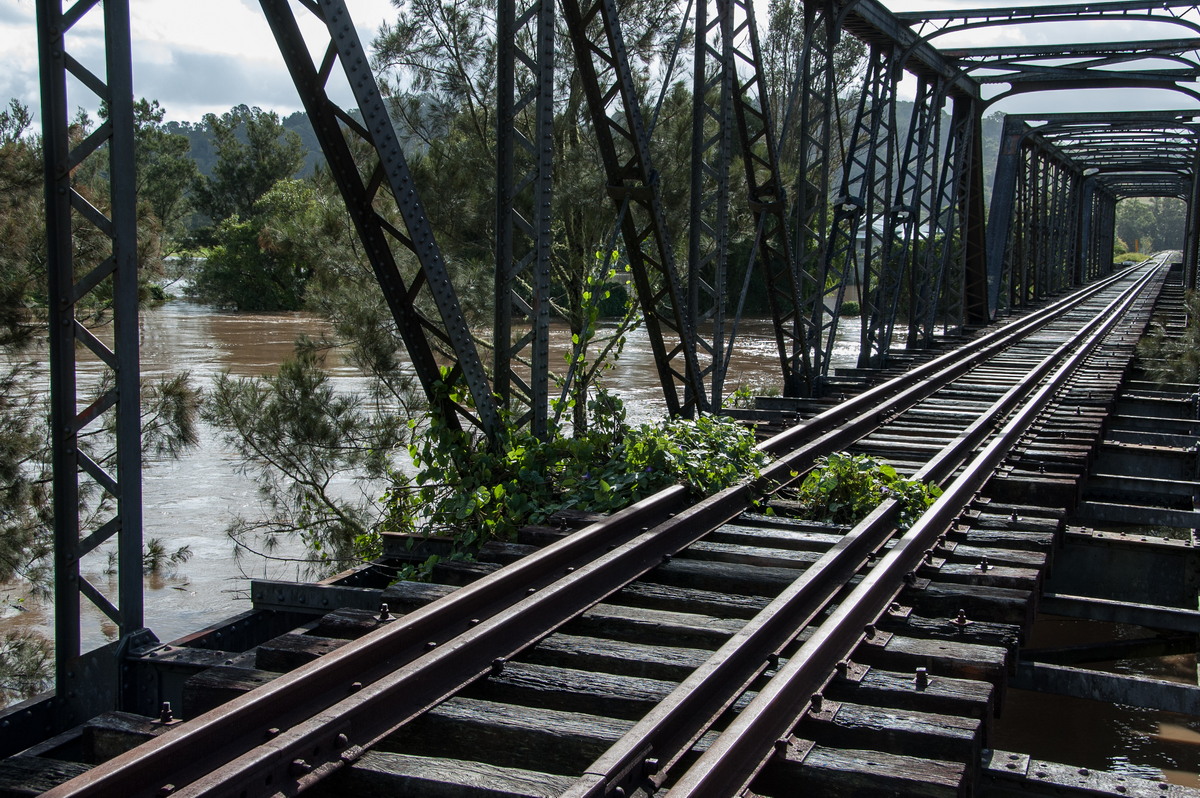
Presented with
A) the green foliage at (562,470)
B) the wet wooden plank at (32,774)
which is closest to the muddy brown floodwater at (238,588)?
the green foliage at (562,470)

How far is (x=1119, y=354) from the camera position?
16.4 m

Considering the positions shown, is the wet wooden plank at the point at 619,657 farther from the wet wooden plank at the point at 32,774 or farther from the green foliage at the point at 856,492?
the green foliage at the point at 856,492

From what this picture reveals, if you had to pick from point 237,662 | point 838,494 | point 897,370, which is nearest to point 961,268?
point 897,370

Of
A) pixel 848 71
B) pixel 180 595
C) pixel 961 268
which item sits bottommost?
pixel 180 595

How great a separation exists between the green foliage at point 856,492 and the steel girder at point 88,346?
3594 millimetres

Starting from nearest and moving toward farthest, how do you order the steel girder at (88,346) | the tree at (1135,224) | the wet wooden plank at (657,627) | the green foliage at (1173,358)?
the steel girder at (88,346), the wet wooden plank at (657,627), the green foliage at (1173,358), the tree at (1135,224)

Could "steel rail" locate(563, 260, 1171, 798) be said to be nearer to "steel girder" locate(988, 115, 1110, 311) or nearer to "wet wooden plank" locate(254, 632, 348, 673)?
"wet wooden plank" locate(254, 632, 348, 673)

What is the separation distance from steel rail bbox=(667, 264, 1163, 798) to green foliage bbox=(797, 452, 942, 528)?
0.57ft

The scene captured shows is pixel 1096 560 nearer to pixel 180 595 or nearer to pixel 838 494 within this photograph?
pixel 838 494

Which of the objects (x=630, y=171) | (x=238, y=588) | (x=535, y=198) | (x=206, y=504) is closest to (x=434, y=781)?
(x=535, y=198)

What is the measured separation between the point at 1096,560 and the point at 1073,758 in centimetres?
148

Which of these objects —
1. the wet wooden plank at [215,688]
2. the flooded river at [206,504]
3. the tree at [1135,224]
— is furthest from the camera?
the tree at [1135,224]

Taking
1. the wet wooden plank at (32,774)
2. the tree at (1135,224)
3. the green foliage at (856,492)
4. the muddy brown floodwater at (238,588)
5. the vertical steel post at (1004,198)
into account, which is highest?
the tree at (1135,224)

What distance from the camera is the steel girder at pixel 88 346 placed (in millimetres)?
4184
